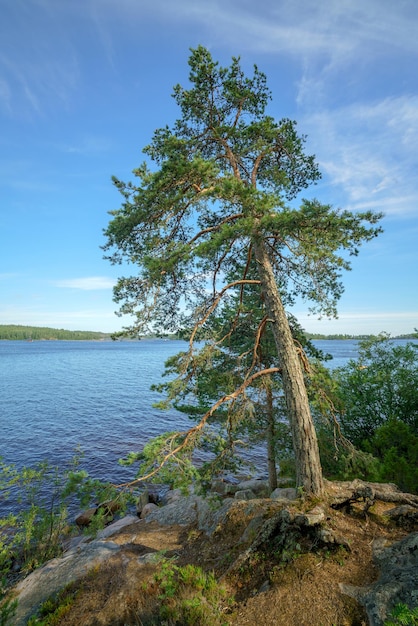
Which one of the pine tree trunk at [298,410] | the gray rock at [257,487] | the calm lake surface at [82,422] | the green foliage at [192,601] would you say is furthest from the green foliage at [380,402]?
the green foliage at [192,601]

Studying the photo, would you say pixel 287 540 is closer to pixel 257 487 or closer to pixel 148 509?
pixel 257 487

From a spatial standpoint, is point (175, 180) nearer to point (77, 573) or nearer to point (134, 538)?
point (77, 573)

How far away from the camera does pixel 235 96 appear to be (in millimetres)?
7934

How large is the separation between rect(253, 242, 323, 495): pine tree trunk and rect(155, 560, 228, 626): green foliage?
2767 mm

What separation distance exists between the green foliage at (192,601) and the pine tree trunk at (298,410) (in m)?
2.77

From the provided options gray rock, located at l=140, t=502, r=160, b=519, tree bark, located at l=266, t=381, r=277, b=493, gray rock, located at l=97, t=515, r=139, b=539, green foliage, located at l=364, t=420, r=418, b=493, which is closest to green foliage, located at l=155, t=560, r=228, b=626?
green foliage, located at l=364, t=420, r=418, b=493

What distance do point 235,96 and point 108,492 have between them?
9580 millimetres

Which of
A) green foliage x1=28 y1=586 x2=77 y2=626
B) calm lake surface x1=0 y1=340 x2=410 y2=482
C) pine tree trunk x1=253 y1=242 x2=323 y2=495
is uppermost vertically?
pine tree trunk x1=253 y1=242 x2=323 y2=495

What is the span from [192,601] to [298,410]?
12.8 ft

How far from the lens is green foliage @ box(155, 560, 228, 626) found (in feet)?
15.0

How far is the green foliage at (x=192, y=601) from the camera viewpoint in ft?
15.0

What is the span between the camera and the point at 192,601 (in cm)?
473

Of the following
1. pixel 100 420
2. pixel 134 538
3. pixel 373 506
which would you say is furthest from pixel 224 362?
pixel 100 420

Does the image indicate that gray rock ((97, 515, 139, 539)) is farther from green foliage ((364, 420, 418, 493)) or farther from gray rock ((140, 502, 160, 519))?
green foliage ((364, 420, 418, 493))
